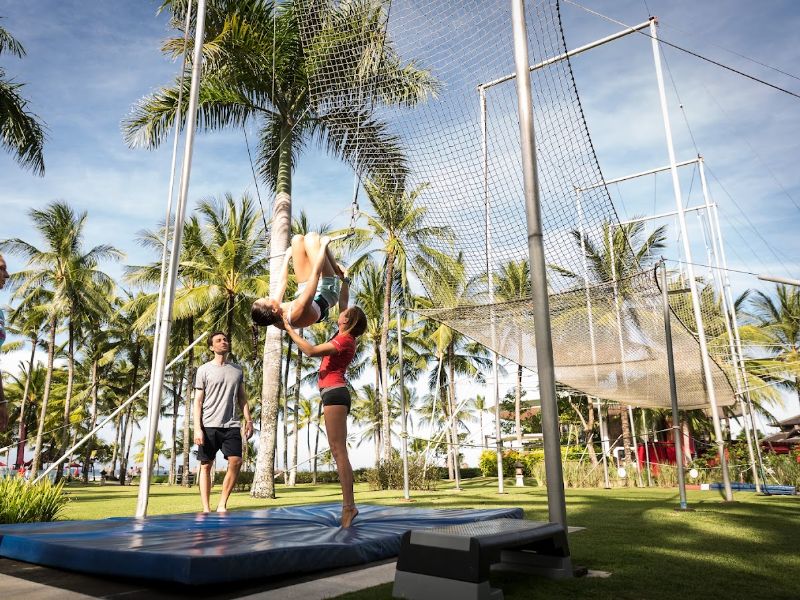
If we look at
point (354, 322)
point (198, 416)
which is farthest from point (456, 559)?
point (198, 416)

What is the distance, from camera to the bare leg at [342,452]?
3512mm

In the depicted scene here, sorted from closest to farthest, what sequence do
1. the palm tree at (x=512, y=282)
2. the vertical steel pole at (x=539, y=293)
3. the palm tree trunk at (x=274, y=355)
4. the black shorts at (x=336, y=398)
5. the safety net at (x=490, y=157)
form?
1. the vertical steel pole at (x=539, y=293)
2. the black shorts at (x=336, y=398)
3. the safety net at (x=490, y=157)
4. the palm tree at (x=512, y=282)
5. the palm tree trunk at (x=274, y=355)

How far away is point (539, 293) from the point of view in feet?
9.91

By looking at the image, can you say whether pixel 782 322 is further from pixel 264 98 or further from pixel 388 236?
pixel 264 98

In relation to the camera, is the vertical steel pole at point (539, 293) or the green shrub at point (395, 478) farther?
the green shrub at point (395, 478)

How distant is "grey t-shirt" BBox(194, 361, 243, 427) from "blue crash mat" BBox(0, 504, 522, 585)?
86 cm

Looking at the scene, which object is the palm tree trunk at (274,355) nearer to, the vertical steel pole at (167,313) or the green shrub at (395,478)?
the green shrub at (395,478)

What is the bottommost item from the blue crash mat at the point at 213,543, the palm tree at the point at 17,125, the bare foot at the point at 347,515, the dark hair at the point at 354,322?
the blue crash mat at the point at 213,543

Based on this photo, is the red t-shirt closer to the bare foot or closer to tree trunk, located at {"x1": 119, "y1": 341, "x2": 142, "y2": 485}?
the bare foot

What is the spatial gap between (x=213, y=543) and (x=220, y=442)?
2.10 m

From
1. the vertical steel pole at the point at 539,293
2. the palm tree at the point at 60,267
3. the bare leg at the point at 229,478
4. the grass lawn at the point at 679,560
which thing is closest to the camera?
the grass lawn at the point at 679,560

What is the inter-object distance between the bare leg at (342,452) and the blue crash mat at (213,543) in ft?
0.34

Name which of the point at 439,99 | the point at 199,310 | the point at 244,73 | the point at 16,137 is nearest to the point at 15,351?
the point at 199,310

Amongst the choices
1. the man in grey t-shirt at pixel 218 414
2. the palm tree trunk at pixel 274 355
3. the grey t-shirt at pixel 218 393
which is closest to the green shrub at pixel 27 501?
the man in grey t-shirt at pixel 218 414
